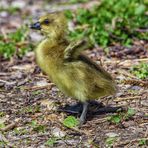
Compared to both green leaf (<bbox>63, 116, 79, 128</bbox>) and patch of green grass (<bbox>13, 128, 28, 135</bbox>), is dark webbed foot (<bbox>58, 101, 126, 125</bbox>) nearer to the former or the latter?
green leaf (<bbox>63, 116, 79, 128</bbox>)

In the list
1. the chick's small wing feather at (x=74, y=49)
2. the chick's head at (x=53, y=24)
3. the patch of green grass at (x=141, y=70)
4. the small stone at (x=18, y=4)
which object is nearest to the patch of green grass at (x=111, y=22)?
the patch of green grass at (x=141, y=70)

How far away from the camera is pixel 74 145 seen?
17.8 feet

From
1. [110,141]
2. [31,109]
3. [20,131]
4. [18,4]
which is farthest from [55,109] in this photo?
[18,4]

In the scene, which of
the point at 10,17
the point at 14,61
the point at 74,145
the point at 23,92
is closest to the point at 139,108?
the point at 74,145

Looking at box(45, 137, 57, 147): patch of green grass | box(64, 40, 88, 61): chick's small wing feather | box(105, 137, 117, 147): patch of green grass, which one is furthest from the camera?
box(64, 40, 88, 61): chick's small wing feather

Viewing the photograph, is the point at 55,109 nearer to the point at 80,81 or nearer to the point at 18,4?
the point at 80,81

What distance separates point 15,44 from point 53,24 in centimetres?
257

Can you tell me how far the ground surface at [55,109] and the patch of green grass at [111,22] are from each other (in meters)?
0.27

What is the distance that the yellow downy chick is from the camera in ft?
18.8

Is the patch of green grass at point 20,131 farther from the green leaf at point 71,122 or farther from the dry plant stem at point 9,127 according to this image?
the green leaf at point 71,122

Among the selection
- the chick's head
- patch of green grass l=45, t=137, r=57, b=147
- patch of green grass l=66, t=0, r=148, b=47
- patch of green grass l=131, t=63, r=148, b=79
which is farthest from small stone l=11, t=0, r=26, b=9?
patch of green grass l=45, t=137, r=57, b=147

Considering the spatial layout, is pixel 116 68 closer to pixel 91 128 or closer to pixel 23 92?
pixel 23 92

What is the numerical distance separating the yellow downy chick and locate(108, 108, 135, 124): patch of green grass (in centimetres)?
22

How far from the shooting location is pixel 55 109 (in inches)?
246
